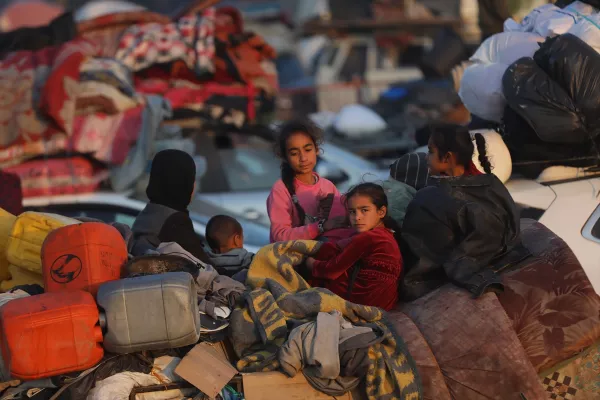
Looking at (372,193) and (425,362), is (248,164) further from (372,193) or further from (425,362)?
(425,362)

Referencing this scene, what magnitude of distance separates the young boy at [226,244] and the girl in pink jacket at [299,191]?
0.22m

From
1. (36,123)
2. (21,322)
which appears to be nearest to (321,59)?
(36,123)

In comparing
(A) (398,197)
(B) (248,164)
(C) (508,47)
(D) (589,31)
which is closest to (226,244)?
(A) (398,197)

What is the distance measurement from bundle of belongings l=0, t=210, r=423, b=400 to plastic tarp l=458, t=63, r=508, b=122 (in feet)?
5.46

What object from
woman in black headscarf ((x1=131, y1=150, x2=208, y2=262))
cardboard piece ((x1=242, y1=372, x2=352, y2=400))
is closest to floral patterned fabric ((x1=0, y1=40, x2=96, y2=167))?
woman in black headscarf ((x1=131, y1=150, x2=208, y2=262))

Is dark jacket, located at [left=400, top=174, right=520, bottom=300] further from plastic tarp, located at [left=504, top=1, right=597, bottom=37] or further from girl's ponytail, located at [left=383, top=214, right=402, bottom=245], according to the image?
plastic tarp, located at [left=504, top=1, right=597, bottom=37]

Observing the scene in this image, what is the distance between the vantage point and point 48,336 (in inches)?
133

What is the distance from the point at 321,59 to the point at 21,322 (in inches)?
971

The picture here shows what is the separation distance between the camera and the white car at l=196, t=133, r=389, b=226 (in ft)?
25.4

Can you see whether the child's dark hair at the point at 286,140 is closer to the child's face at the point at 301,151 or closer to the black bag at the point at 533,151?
the child's face at the point at 301,151

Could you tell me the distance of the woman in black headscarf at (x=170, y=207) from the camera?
441cm

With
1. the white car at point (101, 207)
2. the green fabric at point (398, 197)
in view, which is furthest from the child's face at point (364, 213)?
the white car at point (101, 207)

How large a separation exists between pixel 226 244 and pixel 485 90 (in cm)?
155

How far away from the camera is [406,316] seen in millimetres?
3936
